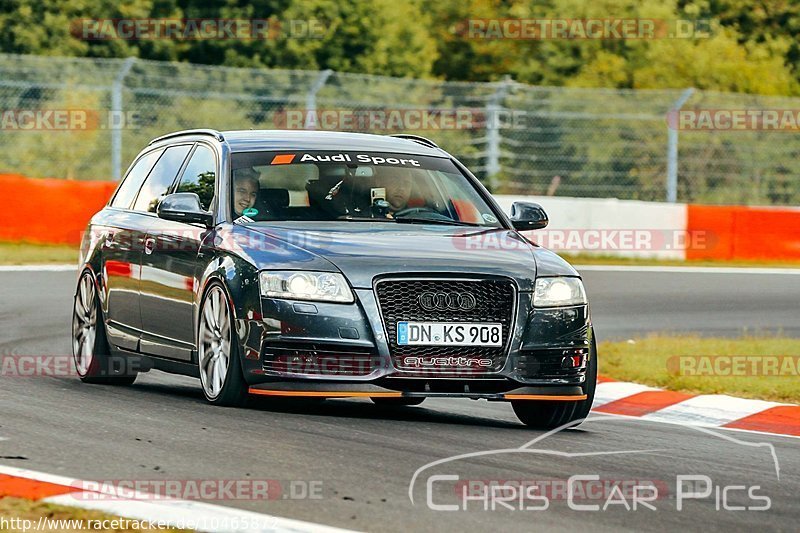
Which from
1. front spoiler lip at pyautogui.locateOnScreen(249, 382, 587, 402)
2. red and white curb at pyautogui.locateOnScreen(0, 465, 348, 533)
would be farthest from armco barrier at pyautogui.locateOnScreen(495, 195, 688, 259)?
red and white curb at pyautogui.locateOnScreen(0, 465, 348, 533)

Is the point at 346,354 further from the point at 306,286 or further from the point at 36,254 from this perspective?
the point at 36,254

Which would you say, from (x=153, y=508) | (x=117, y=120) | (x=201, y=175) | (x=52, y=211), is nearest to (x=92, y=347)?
(x=201, y=175)

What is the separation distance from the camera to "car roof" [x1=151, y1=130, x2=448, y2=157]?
981cm

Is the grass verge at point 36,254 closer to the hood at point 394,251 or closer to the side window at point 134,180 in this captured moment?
the side window at point 134,180

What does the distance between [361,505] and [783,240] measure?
1947 centimetres

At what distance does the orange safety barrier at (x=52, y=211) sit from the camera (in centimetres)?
2236

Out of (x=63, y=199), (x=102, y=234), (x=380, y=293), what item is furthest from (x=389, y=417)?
(x=63, y=199)

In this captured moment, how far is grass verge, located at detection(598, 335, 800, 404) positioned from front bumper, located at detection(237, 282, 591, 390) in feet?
11.0

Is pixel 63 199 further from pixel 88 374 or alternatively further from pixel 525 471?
pixel 525 471

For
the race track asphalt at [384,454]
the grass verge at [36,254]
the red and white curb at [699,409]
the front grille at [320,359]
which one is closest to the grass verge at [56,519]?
the race track asphalt at [384,454]

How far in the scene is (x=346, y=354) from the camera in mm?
8305

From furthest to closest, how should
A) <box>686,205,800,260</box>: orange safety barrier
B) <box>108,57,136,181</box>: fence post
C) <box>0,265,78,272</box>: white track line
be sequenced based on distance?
<box>686,205,800,260</box>: orange safety barrier < <box>108,57,136,181</box>: fence post < <box>0,265,78,272</box>: white track line

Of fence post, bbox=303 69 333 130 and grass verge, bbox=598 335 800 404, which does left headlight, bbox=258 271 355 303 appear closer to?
grass verge, bbox=598 335 800 404

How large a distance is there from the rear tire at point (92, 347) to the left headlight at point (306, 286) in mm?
2376
